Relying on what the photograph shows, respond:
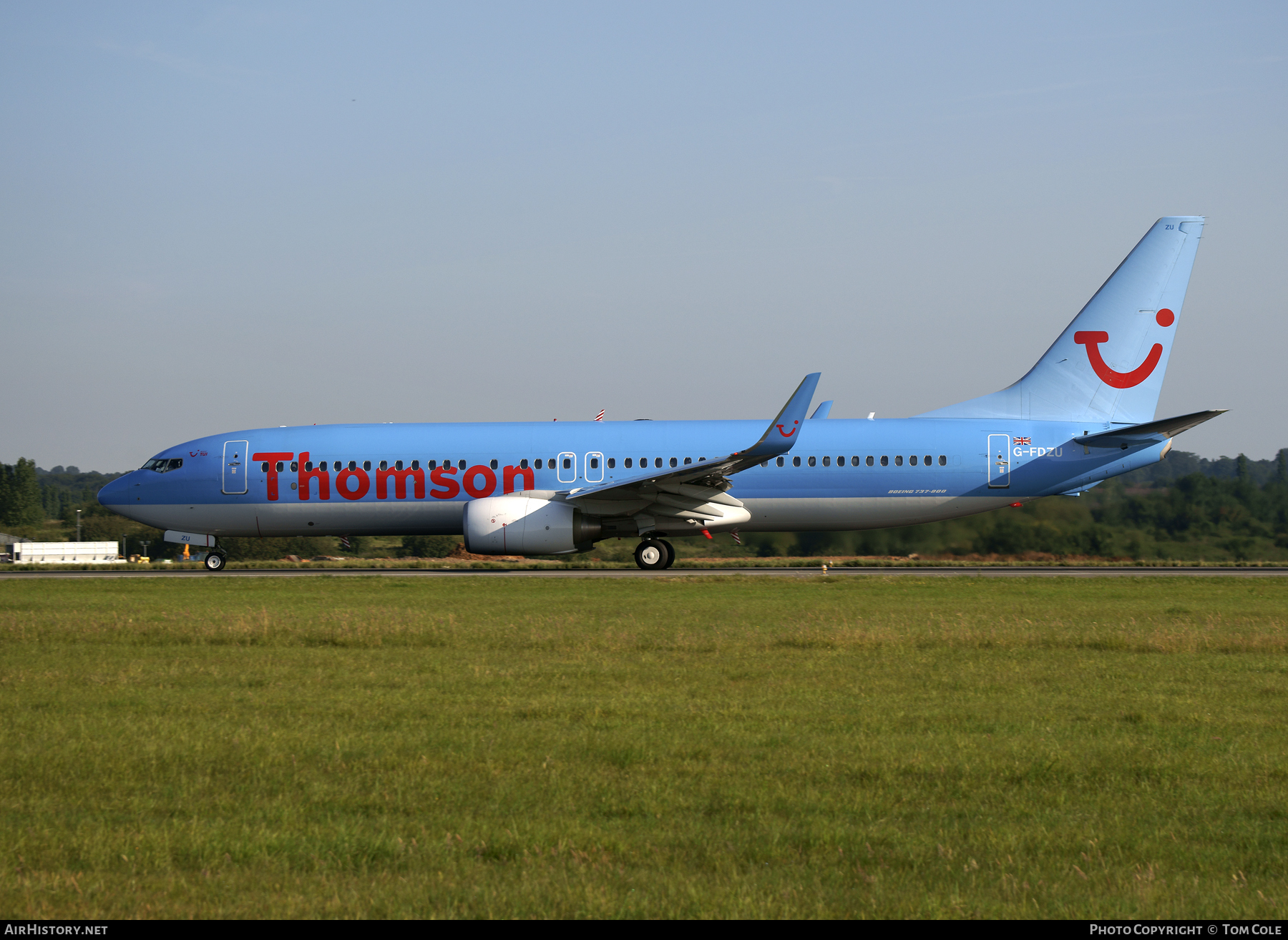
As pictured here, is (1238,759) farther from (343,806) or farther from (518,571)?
(518,571)

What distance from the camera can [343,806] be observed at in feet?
20.2

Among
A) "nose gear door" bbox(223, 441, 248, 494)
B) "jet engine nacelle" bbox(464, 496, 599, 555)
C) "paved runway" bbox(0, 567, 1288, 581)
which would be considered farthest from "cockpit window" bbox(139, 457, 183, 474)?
"jet engine nacelle" bbox(464, 496, 599, 555)

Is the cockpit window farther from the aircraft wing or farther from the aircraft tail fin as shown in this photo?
the aircraft tail fin

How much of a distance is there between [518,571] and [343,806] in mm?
20948

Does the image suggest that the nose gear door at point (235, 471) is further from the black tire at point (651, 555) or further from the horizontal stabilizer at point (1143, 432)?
the horizontal stabilizer at point (1143, 432)

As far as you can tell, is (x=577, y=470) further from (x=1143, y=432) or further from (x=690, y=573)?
(x=1143, y=432)

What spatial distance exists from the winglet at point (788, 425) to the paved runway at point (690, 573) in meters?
2.79

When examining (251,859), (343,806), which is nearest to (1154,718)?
(343,806)

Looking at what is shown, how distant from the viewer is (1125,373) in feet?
90.9

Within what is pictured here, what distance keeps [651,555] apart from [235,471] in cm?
1072

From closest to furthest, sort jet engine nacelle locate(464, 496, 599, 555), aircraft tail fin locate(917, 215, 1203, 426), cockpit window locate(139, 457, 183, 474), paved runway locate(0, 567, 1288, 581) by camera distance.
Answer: jet engine nacelle locate(464, 496, 599, 555), paved runway locate(0, 567, 1288, 581), aircraft tail fin locate(917, 215, 1203, 426), cockpit window locate(139, 457, 183, 474)

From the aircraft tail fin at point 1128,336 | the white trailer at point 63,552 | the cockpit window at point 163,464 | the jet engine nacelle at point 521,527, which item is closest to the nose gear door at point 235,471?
the cockpit window at point 163,464

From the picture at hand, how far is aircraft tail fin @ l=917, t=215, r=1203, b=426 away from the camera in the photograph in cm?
2769

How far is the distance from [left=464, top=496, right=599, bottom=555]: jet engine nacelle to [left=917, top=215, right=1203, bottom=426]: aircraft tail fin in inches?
447
